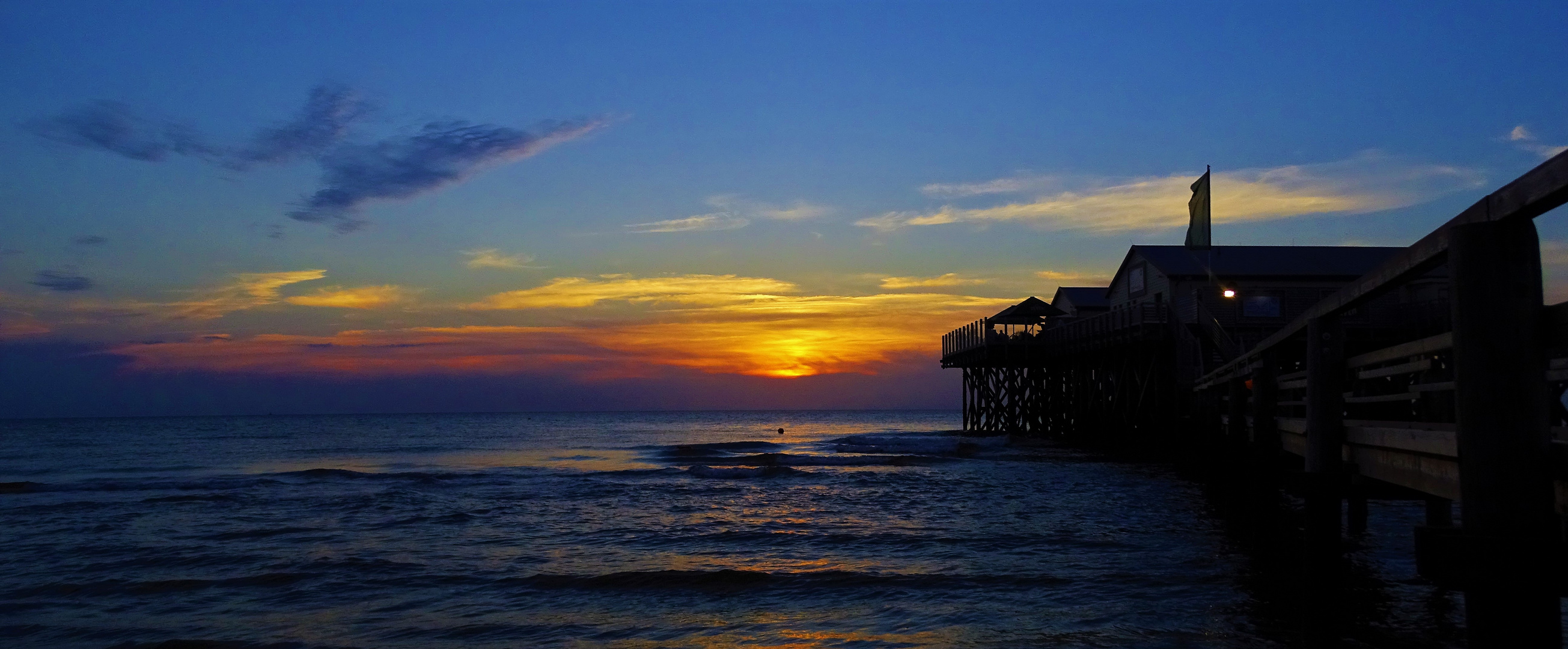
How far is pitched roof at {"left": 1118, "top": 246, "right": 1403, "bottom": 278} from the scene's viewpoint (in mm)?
34500

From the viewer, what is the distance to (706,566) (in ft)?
42.8

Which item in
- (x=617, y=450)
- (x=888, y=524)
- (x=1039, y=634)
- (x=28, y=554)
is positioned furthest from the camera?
(x=617, y=450)

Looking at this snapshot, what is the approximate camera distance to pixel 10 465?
41156 mm

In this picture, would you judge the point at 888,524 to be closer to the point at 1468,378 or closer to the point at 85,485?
the point at 1468,378

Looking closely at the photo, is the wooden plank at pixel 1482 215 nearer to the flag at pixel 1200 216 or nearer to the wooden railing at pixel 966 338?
the flag at pixel 1200 216

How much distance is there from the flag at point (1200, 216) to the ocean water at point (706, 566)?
6.61 metres

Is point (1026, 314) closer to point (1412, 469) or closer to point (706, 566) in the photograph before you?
point (706, 566)

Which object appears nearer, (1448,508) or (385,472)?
(1448,508)

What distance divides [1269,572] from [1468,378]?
841cm

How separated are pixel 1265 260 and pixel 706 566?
1199 inches

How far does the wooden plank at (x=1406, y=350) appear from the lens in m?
4.79

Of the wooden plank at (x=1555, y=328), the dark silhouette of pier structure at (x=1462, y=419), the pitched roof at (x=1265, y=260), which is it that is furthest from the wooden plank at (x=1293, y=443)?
the pitched roof at (x=1265, y=260)

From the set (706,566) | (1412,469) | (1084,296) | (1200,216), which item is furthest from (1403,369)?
(1084,296)

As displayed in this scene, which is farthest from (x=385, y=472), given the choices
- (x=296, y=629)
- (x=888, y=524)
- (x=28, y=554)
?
(x=296, y=629)
